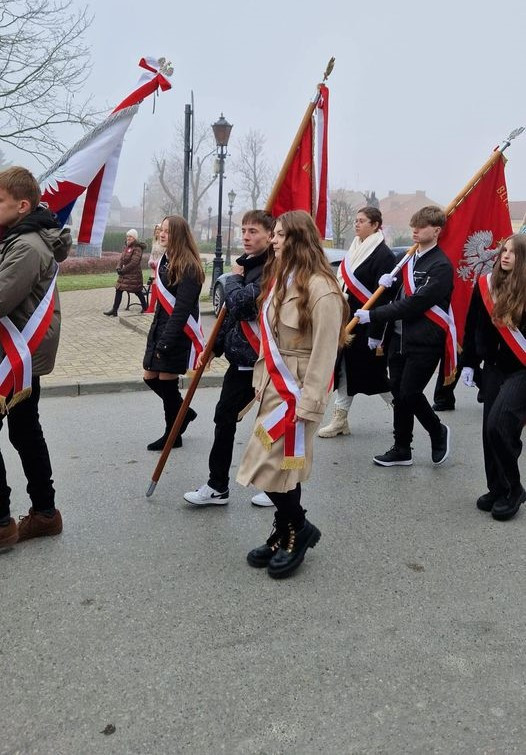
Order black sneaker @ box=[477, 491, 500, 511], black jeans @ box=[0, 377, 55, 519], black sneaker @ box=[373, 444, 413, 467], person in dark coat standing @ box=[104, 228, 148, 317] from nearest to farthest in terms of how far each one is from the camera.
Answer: black jeans @ box=[0, 377, 55, 519], black sneaker @ box=[477, 491, 500, 511], black sneaker @ box=[373, 444, 413, 467], person in dark coat standing @ box=[104, 228, 148, 317]

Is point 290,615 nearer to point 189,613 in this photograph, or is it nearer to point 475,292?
point 189,613

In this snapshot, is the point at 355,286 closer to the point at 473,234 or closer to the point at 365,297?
the point at 365,297

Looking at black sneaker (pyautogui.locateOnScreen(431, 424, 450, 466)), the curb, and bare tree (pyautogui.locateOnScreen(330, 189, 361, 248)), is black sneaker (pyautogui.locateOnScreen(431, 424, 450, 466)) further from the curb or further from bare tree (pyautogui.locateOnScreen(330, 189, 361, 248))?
bare tree (pyautogui.locateOnScreen(330, 189, 361, 248))

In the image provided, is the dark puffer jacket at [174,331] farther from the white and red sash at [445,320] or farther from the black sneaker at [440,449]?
the black sneaker at [440,449]

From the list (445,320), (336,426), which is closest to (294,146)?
(445,320)

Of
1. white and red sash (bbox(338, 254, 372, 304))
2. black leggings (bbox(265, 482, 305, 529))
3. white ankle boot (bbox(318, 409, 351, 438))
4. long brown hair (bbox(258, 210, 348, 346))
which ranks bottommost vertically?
white ankle boot (bbox(318, 409, 351, 438))

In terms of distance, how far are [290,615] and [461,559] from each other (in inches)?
44.8

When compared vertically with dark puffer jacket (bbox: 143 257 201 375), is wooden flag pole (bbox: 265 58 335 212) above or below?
above

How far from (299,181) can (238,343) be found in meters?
1.23

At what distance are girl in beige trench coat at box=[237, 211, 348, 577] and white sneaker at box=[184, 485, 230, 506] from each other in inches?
38.3

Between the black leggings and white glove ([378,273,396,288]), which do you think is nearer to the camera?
the black leggings

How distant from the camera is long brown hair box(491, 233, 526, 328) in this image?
13.2ft

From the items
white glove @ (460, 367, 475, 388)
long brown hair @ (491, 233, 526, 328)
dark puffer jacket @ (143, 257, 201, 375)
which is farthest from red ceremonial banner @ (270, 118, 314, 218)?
white glove @ (460, 367, 475, 388)

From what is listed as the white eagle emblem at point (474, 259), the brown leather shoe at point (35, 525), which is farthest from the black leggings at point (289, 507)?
the white eagle emblem at point (474, 259)
